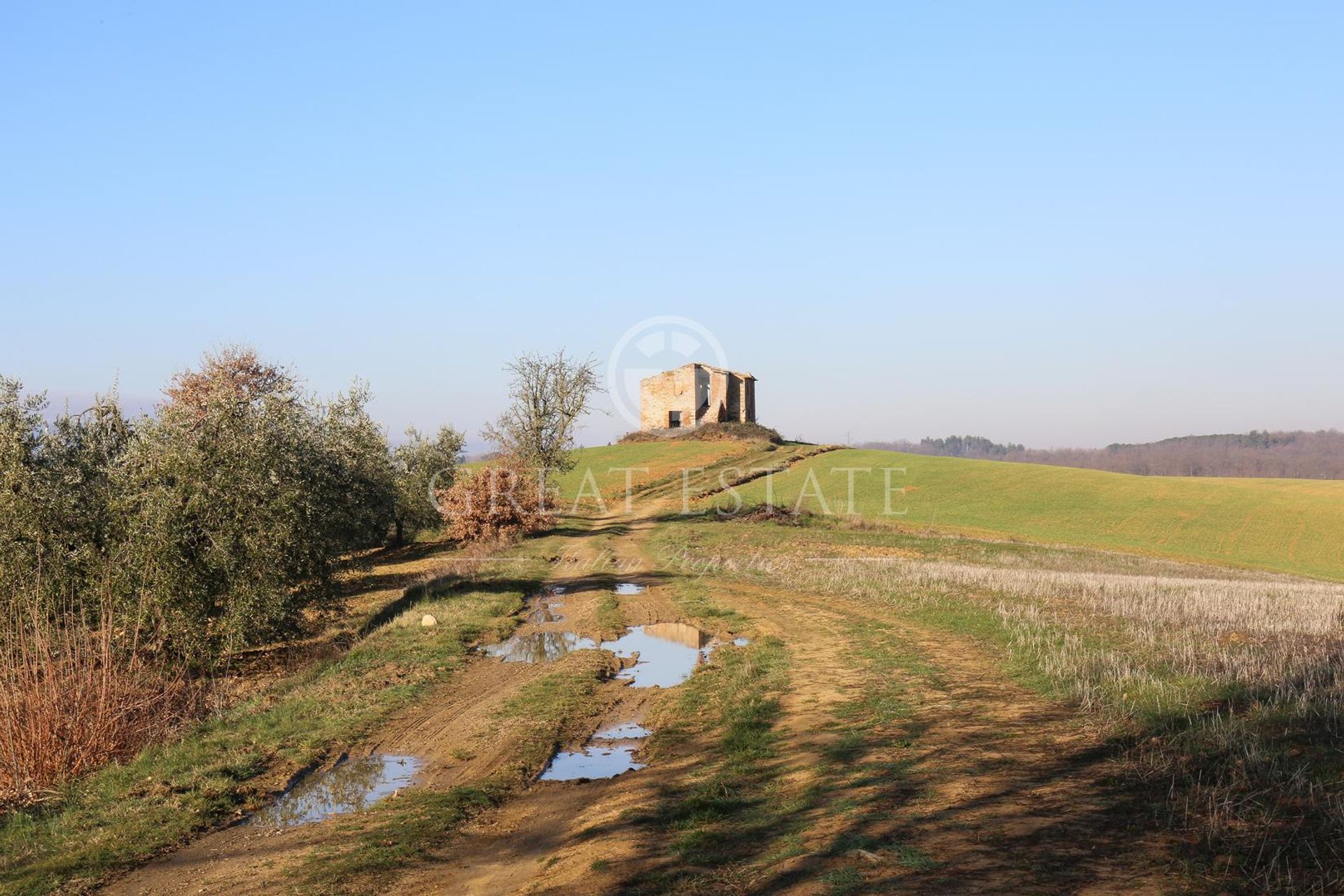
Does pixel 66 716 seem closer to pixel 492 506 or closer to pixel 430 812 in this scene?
pixel 430 812

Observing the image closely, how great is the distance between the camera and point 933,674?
1484cm

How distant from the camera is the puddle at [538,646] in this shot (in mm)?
18219

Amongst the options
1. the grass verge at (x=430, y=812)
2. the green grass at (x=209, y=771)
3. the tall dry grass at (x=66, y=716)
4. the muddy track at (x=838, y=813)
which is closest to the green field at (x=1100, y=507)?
the green grass at (x=209, y=771)

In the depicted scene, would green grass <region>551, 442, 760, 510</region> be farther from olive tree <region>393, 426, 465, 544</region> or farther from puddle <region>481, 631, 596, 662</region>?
puddle <region>481, 631, 596, 662</region>

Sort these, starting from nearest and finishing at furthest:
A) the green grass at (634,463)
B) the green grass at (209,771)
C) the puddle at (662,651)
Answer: the green grass at (209,771) < the puddle at (662,651) < the green grass at (634,463)

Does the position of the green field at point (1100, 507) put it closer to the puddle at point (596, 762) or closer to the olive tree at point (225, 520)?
the olive tree at point (225, 520)

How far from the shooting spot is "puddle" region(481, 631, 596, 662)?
59.8 feet

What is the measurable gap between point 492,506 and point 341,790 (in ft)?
101

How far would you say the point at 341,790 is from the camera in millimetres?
10789

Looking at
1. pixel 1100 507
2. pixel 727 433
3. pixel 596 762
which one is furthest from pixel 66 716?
pixel 727 433

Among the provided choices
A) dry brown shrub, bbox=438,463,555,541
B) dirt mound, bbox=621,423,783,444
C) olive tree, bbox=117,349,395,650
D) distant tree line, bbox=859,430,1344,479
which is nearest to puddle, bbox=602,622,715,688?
olive tree, bbox=117,349,395,650

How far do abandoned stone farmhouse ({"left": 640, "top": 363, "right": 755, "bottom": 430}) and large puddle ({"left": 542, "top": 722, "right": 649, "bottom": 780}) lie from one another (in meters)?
84.8

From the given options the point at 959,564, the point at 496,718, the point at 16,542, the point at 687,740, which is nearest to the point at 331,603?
the point at 16,542

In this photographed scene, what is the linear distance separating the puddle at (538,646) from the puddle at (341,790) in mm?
6094
